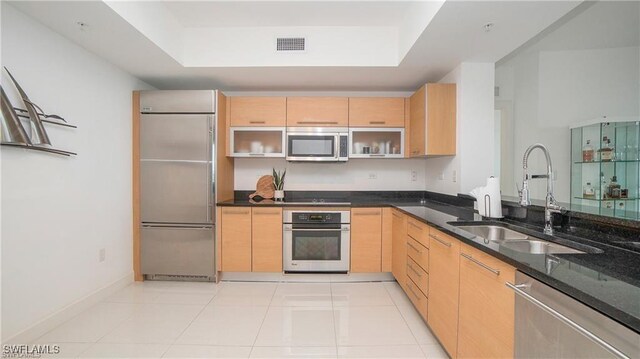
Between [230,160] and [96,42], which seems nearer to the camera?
[96,42]

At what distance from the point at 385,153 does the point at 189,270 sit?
262cm

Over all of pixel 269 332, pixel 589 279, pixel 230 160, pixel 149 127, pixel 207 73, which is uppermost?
pixel 207 73

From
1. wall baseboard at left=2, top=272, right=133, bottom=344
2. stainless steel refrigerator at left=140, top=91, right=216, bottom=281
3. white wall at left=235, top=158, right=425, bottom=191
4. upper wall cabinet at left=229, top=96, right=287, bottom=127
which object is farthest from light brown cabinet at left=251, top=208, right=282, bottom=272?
wall baseboard at left=2, top=272, right=133, bottom=344

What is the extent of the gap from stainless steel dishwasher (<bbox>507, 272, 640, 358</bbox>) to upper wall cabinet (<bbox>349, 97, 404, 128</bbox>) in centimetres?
242

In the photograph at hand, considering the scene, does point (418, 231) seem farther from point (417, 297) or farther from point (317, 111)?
point (317, 111)

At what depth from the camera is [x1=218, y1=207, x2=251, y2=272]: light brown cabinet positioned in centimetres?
292

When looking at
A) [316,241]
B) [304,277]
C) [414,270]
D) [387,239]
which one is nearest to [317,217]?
[316,241]

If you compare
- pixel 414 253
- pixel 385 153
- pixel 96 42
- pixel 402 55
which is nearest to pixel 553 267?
pixel 414 253

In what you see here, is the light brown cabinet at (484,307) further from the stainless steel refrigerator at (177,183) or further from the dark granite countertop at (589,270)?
Result: the stainless steel refrigerator at (177,183)

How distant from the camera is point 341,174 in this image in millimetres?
3566

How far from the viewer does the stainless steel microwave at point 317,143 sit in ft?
10.4

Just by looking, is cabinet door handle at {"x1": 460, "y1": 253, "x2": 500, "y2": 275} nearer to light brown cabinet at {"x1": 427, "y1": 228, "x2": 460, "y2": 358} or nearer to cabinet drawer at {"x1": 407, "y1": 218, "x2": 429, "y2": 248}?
light brown cabinet at {"x1": 427, "y1": 228, "x2": 460, "y2": 358}

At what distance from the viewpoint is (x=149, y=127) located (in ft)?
9.55

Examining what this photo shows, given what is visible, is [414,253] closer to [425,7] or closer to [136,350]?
[425,7]
